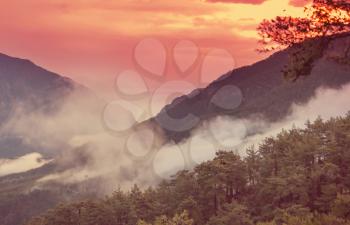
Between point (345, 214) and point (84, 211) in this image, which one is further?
point (84, 211)

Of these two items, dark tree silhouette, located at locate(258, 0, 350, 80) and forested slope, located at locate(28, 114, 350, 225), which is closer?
dark tree silhouette, located at locate(258, 0, 350, 80)

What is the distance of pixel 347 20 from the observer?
25656 mm

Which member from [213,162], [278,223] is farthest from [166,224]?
[213,162]

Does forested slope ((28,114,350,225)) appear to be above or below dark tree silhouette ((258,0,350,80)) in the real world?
below

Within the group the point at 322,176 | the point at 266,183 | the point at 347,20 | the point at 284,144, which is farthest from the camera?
the point at 284,144

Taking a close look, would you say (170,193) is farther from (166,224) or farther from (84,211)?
(166,224)

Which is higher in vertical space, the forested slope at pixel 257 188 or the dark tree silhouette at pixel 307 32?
the dark tree silhouette at pixel 307 32

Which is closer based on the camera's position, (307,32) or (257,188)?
(307,32)

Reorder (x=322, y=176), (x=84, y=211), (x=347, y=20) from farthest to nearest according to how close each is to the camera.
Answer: (x=84, y=211) < (x=322, y=176) < (x=347, y=20)

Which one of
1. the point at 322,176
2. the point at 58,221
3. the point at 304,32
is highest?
the point at 304,32

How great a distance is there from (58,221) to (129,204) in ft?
62.5

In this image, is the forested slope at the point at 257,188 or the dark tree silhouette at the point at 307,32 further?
the forested slope at the point at 257,188

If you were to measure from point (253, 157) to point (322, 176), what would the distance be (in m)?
17.0

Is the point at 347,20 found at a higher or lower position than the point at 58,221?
higher
